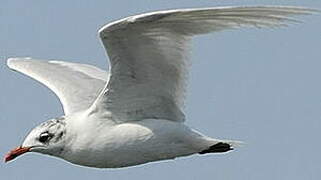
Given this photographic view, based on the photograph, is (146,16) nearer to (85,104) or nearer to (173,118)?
(173,118)

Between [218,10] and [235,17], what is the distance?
25cm

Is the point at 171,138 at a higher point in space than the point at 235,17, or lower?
lower

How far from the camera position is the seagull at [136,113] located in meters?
12.9

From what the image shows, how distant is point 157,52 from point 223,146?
1528 millimetres

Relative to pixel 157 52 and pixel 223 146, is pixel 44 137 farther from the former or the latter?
pixel 223 146

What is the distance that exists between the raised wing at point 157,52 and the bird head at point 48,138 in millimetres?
550

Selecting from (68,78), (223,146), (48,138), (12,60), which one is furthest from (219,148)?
(12,60)

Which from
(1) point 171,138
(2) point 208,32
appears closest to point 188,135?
(1) point 171,138

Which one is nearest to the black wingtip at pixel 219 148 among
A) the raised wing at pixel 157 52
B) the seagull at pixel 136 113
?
the seagull at pixel 136 113

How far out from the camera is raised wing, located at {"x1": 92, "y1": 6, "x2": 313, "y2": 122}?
12156 mm

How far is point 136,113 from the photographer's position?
13852 millimetres

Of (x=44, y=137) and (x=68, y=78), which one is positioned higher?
(x=68, y=78)

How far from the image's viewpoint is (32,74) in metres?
17.0

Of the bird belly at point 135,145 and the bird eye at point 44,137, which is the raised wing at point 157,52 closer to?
the bird belly at point 135,145
